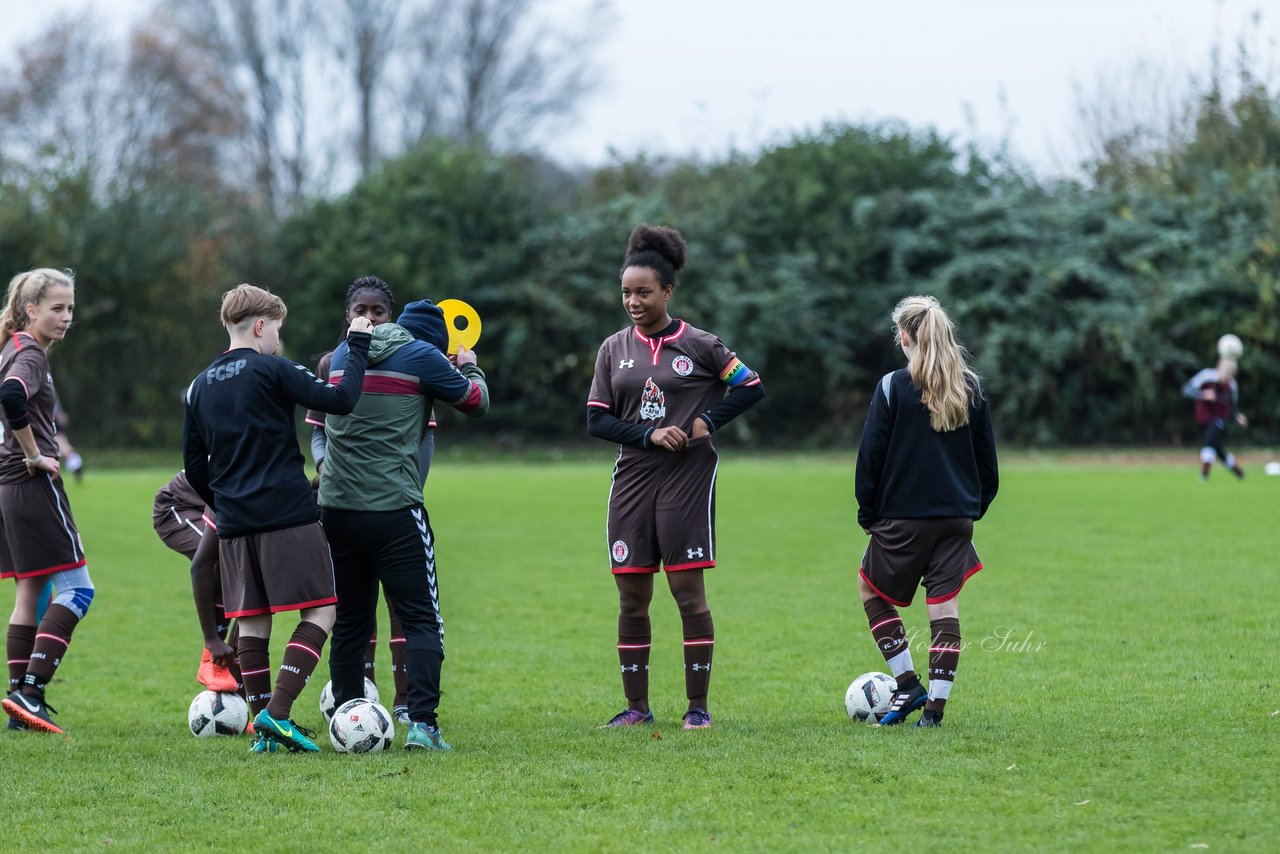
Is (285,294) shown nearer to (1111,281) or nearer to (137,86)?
(137,86)

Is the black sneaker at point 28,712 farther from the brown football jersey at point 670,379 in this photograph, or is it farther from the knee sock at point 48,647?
the brown football jersey at point 670,379

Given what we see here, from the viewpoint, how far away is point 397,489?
19.6ft

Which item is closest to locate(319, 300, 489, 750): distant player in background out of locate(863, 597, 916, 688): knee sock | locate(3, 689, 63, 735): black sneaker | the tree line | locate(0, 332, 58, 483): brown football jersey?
locate(0, 332, 58, 483): brown football jersey

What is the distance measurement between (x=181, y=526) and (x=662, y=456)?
2.53m

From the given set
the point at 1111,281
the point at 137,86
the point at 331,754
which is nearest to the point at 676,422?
the point at 331,754

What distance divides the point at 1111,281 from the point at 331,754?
91.9ft

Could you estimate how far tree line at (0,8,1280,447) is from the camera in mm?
30797

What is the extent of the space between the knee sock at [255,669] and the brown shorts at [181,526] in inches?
49.5

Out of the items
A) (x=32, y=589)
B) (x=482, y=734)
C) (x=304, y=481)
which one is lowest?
(x=482, y=734)

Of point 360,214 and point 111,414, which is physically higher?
point 360,214

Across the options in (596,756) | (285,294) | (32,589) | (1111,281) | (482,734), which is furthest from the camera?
(285,294)

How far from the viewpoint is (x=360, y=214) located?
3472 centimetres

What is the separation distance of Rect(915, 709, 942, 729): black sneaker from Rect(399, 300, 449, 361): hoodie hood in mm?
2710

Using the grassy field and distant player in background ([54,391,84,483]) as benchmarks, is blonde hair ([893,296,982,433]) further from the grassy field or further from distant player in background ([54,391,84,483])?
distant player in background ([54,391,84,483])
